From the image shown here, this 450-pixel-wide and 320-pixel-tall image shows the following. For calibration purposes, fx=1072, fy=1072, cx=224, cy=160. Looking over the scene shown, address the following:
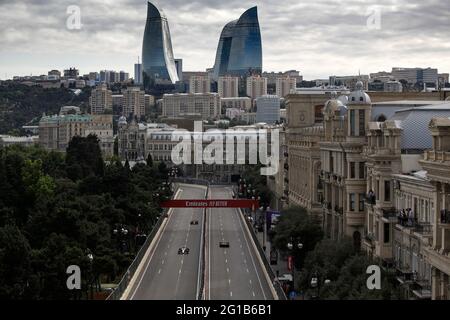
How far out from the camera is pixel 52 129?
141m

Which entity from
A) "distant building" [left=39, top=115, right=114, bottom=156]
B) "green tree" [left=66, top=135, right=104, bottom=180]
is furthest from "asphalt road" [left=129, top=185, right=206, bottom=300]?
"distant building" [left=39, top=115, right=114, bottom=156]

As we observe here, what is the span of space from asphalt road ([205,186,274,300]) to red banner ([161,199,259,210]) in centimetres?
124

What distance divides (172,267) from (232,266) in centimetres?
198

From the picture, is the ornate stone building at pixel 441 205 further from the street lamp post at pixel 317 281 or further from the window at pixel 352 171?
the window at pixel 352 171

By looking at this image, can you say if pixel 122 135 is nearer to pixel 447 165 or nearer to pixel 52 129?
pixel 52 129

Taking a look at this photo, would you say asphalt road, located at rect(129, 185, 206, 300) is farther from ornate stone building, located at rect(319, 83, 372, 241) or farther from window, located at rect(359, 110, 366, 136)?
window, located at rect(359, 110, 366, 136)

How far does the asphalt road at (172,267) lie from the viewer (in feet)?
93.3

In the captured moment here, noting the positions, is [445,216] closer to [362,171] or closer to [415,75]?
[362,171]

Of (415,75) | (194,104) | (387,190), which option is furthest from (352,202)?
(194,104)

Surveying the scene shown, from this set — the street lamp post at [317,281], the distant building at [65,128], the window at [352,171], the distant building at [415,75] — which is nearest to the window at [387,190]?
the street lamp post at [317,281]

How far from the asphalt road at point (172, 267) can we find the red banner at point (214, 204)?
1.54 metres

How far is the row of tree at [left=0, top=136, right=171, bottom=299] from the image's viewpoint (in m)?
24.5

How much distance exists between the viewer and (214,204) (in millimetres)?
58500
